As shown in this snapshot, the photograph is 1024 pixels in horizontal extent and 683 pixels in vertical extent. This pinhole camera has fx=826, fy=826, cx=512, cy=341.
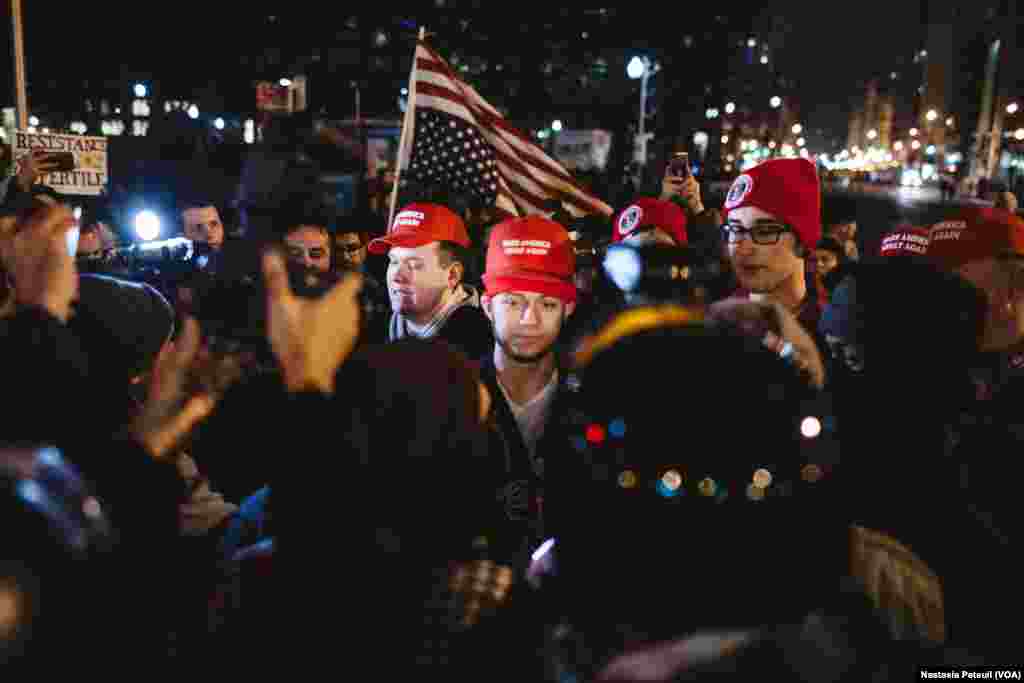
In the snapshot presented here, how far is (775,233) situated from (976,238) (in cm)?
89

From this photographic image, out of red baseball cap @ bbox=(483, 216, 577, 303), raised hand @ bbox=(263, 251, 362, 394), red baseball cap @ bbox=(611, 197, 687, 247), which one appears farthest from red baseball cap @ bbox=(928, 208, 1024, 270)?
raised hand @ bbox=(263, 251, 362, 394)

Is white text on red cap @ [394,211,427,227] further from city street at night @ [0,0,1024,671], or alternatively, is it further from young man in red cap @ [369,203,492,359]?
city street at night @ [0,0,1024,671]

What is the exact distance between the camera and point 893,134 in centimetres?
17475

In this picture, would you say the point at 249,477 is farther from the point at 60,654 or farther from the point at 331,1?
the point at 331,1

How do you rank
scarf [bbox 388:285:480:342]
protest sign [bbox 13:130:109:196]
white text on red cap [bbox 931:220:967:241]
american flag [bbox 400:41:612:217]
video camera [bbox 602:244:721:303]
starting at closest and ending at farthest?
video camera [bbox 602:244:721:303], white text on red cap [bbox 931:220:967:241], scarf [bbox 388:285:480:342], american flag [bbox 400:41:612:217], protest sign [bbox 13:130:109:196]

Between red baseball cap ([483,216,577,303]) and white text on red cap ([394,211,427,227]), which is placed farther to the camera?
white text on red cap ([394,211,427,227])

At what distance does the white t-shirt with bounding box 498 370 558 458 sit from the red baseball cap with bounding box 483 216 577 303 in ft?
1.42

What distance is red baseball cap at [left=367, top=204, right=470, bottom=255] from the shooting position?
4.89 meters

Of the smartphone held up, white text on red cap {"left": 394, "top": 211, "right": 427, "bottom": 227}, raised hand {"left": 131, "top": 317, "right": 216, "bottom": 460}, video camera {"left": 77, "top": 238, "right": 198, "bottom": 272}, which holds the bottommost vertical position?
raised hand {"left": 131, "top": 317, "right": 216, "bottom": 460}

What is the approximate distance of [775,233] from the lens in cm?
395

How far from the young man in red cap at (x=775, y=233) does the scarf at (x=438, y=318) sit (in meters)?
1.67

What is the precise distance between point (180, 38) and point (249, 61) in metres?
6.15

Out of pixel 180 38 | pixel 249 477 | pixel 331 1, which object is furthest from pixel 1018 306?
pixel 331 1

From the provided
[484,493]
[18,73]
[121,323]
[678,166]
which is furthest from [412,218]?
[18,73]
